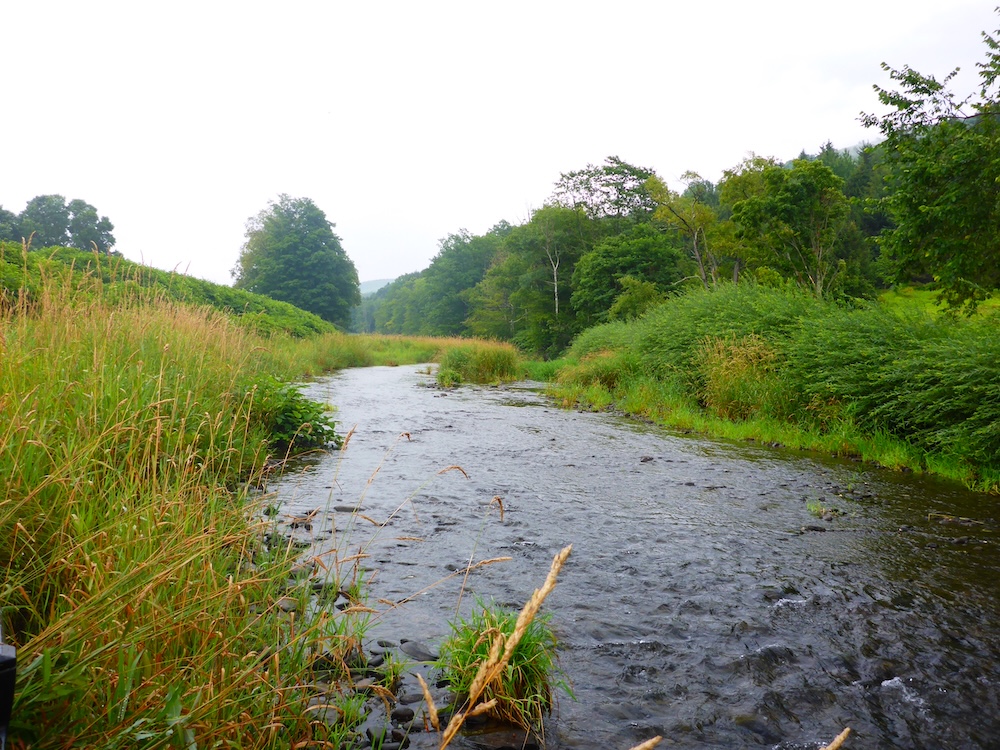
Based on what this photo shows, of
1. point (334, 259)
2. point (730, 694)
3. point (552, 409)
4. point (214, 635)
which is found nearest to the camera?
point (214, 635)

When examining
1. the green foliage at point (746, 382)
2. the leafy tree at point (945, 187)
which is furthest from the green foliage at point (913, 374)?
the leafy tree at point (945, 187)

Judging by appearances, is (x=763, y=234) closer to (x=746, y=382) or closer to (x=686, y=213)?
(x=686, y=213)

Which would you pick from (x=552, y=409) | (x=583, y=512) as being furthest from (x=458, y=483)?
(x=552, y=409)

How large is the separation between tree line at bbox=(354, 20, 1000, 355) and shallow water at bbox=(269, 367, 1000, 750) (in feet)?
29.3

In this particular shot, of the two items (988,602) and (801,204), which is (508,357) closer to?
(801,204)

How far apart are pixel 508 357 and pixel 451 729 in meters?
24.1

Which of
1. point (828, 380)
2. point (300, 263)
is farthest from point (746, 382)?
point (300, 263)

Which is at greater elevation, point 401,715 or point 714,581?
point 714,581

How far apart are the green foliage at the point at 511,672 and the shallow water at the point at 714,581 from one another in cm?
13

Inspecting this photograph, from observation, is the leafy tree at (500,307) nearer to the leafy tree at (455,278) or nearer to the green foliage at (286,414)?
the leafy tree at (455,278)

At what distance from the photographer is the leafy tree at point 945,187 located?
46.6ft

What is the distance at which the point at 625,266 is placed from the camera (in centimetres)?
3809

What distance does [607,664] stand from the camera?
3.47 metres

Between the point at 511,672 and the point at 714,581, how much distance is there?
241cm
